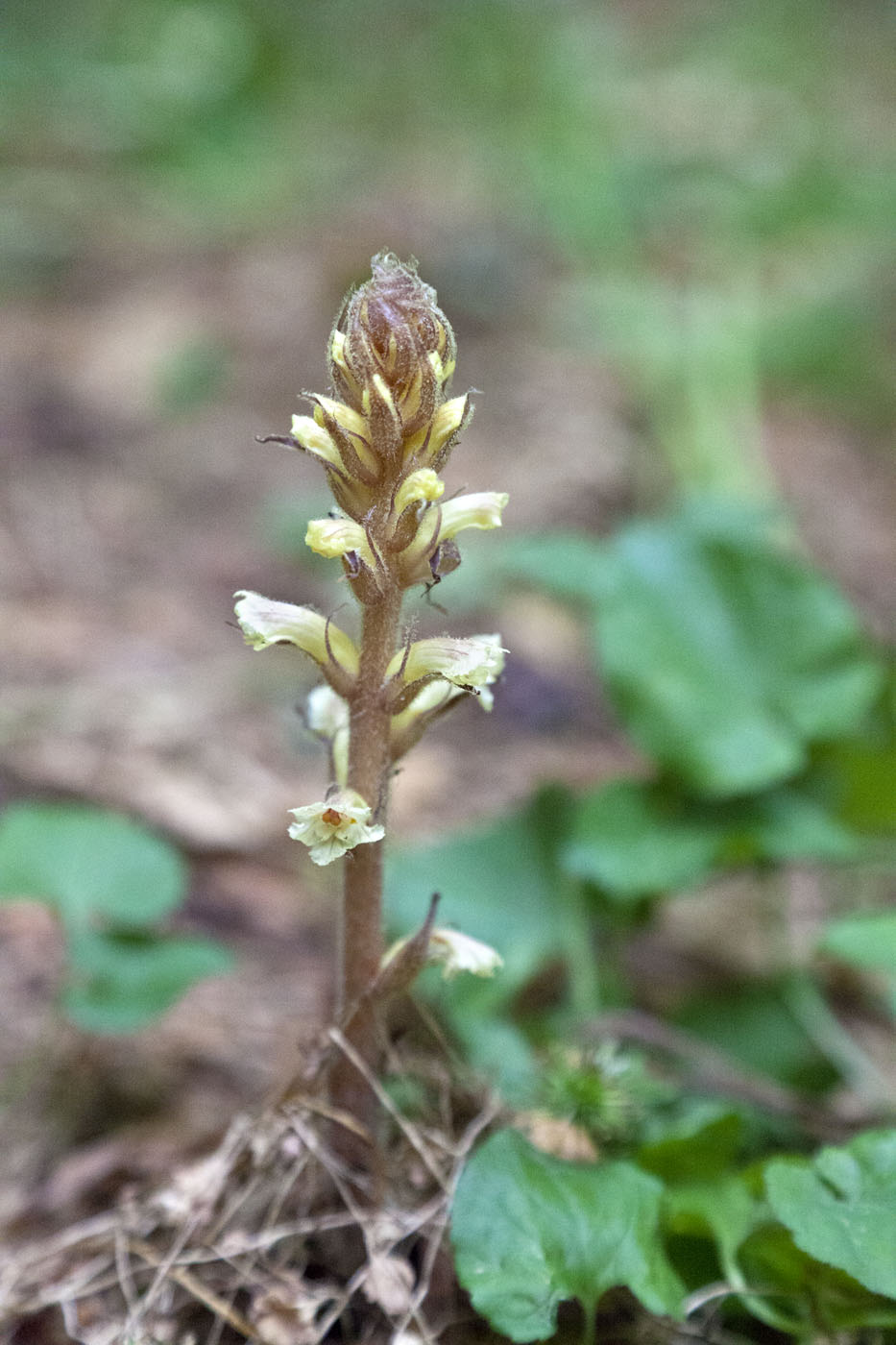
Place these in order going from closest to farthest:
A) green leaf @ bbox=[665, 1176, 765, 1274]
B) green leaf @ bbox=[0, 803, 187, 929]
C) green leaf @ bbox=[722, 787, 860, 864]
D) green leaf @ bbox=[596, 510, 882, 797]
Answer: green leaf @ bbox=[665, 1176, 765, 1274] → green leaf @ bbox=[0, 803, 187, 929] → green leaf @ bbox=[722, 787, 860, 864] → green leaf @ bbox=[596, 510, 882, 797]

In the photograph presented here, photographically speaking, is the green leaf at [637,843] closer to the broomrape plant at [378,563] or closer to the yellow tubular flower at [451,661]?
the broomrape plant at [378,563]

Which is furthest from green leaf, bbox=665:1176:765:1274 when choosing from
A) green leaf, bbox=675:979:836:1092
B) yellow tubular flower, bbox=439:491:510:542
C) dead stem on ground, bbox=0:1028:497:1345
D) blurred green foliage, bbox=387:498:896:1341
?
yellow tubular flower, bbox=439:491:510:542

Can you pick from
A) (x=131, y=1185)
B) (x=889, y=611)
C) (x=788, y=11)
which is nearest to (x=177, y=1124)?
(x=131, y=1185)

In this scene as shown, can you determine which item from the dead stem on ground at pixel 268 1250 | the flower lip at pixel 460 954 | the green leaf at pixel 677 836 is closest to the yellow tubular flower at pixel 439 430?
the flower lip at pixel 460 954

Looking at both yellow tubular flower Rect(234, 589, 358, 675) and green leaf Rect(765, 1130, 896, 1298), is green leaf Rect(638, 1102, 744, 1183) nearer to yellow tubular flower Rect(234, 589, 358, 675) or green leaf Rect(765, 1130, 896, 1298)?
green leaf Rect(765, 1130, 896, 1298)

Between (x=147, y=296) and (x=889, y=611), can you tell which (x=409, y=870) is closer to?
(x=889, y=611)

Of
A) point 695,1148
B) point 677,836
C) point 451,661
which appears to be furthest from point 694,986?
point 451,661
